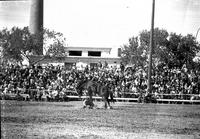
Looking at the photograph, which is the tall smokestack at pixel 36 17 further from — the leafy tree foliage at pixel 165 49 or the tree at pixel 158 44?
the tree at pixel 158 44

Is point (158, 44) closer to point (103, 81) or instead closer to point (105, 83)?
point (103, 81)

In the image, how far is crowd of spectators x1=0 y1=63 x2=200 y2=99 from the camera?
29.7m

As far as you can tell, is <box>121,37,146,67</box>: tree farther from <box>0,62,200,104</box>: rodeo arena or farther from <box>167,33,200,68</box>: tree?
<box>0,62,200,104</box>: rodeo arena

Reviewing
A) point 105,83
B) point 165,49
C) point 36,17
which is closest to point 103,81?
point 105,83

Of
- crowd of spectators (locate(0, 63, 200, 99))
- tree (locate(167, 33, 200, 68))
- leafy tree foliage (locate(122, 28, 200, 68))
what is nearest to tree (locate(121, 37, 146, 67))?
leafy tree foliage (locate(122, 28, 200, 68))

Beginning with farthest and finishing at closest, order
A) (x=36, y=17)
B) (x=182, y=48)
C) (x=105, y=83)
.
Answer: (x=36, y=17), (x=182, y=48), (x=105, y=83)

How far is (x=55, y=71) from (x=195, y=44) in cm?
2133

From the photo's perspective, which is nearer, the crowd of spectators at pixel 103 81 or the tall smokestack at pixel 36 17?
the crowd of spectators at pixel 103 81

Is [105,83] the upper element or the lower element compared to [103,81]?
lower

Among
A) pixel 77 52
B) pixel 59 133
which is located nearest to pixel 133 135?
pixel 59 133

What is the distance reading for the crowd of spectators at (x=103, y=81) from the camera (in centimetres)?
2969

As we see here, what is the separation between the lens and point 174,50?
163ft

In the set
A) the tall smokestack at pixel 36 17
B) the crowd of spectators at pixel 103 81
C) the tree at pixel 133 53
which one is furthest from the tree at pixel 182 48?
the tall smokestack at pixel 36 17

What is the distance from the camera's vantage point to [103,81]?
99.0 feet
